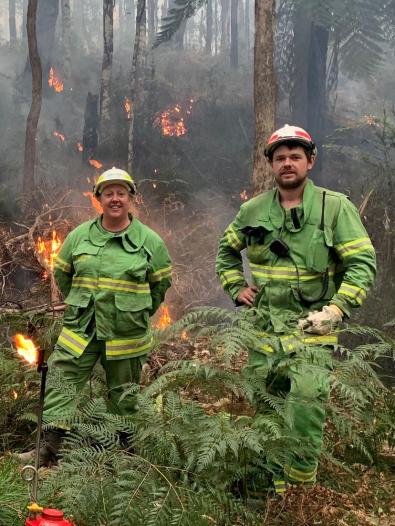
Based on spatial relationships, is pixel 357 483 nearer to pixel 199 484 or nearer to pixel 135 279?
pixel 199 484

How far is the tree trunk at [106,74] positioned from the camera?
18.6m

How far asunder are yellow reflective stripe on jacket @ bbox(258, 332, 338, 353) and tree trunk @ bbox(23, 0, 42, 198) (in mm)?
12021

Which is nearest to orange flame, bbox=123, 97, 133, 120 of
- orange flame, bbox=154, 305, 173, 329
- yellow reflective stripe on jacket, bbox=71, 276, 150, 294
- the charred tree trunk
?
the charred tree trunk

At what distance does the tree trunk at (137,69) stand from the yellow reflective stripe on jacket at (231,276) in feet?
46.0

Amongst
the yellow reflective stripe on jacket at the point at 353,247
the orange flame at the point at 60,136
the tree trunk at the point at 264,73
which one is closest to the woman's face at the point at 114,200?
the yellow reflective stripe on jacket at the point at 353,247

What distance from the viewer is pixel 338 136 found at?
19.5m

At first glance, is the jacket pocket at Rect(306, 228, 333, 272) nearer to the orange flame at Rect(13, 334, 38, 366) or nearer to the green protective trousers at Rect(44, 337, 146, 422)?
the green protective trousers at Rect(44, 337, 146, 422)

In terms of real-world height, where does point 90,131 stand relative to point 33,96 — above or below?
below

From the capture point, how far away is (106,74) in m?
19.9

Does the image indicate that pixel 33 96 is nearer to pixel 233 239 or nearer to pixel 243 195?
pixel 243 195

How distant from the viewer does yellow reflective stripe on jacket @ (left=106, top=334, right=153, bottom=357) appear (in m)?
4.42

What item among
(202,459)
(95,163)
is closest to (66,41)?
(95,163)

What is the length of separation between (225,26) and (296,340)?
37526mm

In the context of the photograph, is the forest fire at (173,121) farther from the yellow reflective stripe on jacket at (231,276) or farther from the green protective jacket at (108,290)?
the yellow reflective stripe on jacket at (231,276)
